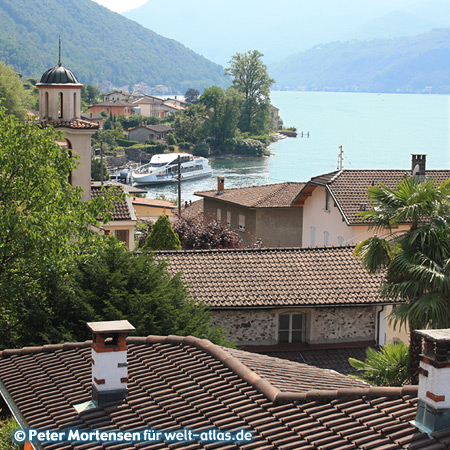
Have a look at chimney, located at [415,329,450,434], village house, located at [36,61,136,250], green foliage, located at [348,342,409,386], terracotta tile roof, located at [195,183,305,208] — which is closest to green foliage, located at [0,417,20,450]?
chimney, located at [415,329,450,434]

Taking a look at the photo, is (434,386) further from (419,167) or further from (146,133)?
(146,133)

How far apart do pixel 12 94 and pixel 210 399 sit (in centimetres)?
8574

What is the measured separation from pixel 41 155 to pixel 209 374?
25.9ft

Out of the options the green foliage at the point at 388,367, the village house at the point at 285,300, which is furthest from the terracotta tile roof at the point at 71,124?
the green foliage at the point at 388,367

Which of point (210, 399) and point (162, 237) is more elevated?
point (210, 399)

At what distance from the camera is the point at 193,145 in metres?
140

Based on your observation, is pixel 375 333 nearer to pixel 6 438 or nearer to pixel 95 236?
pixel 95 236

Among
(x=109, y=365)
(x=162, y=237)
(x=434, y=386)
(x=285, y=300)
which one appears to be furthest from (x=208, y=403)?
(x=162, y=237)

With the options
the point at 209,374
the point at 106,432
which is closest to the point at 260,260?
the point at 209,374

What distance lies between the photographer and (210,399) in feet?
28.4

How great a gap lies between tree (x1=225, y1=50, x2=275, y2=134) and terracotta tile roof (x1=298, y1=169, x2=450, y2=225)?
117m

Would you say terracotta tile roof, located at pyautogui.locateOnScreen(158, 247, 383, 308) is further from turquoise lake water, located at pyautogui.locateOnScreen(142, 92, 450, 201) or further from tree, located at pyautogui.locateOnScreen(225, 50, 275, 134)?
tree, located at pyautogui.locateOnScreen(225, 50, 275, 134)

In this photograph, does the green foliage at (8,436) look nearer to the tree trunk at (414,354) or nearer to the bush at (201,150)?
the tree trunk at (414,354)

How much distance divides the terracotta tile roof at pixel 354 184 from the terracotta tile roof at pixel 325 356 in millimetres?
10752
